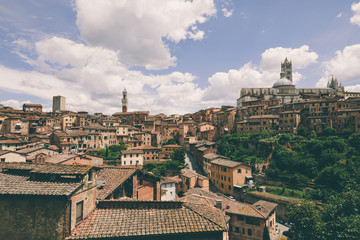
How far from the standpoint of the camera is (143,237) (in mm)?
9211

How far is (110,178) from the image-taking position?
47.0ft

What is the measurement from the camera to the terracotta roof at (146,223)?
9000mm

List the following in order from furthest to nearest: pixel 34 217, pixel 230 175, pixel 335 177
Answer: pixel 230 175
pixel 335 177
pixel 34 217

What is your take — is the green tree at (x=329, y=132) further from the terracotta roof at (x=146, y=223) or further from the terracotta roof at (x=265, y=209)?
the terracotta roof at (x=146, y=223)

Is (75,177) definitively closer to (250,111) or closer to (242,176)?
(242,176)

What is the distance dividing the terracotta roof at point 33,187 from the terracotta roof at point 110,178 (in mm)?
2862

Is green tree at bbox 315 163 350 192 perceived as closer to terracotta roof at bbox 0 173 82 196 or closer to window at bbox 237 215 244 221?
window at bbox 237 215 244 221

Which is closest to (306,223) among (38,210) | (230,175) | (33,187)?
(230,175)

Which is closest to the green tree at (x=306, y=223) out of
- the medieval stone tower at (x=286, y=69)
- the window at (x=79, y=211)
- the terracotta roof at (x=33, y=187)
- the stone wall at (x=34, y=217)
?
the window at (x=79, y=211)

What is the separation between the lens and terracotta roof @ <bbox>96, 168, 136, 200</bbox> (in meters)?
12.3

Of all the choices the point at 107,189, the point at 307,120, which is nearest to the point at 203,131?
the point at 307,120

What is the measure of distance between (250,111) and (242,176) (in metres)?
45.5

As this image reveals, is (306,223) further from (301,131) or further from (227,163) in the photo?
(301,131)

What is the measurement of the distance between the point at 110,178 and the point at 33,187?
5.68 meters
